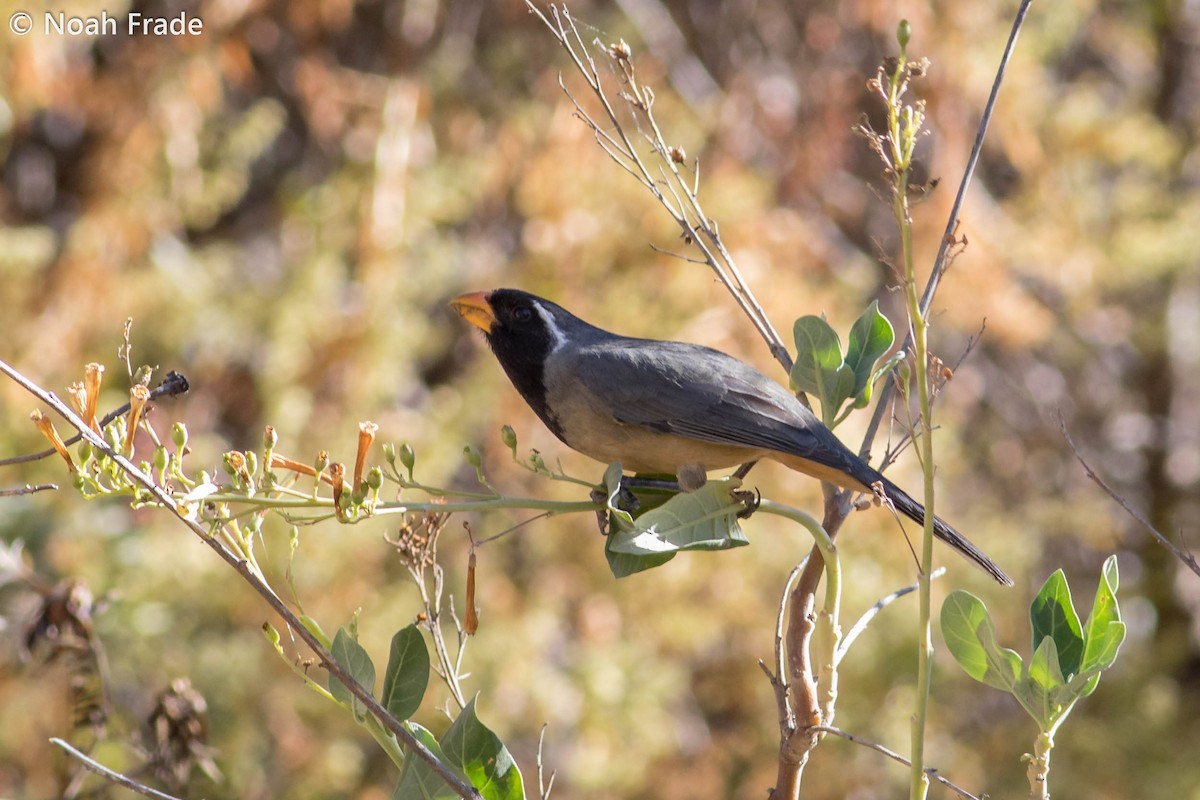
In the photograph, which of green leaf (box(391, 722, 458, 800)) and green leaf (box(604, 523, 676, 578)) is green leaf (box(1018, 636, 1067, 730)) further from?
green leaf (box(391, 722, 458, 800))

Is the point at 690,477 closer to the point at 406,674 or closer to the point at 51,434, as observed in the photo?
the point at 406,674

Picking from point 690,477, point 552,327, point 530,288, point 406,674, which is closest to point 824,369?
point 406,674

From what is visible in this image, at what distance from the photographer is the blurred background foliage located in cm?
626

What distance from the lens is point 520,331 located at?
12.0ft

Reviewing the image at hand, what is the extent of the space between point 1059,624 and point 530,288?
518cm

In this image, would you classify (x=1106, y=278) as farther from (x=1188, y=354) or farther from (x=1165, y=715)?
(x=1165, y=715)

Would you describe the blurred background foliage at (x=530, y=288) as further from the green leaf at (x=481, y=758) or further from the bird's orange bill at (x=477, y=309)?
the green leaf at (x=481, y=758)

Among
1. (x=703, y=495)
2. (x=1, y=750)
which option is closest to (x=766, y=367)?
(x=1, y=750)

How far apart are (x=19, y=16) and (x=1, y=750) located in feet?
11.1

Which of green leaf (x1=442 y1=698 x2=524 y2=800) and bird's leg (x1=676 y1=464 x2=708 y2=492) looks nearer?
green leaf (x1=442 y1=698 x2=524 y2=800)

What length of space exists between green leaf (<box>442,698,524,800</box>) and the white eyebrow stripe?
188cm

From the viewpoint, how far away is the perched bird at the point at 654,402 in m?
3.12

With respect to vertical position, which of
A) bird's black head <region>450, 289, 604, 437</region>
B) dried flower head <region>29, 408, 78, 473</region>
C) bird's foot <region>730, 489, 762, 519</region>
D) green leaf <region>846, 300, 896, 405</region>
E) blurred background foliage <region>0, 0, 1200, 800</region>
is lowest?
blurred background foliage <region>0, 0, 1200, 800</region>

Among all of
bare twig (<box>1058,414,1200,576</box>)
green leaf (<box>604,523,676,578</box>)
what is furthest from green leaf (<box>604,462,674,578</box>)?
bare twig (<box>1058,414,1200,576</box>)
